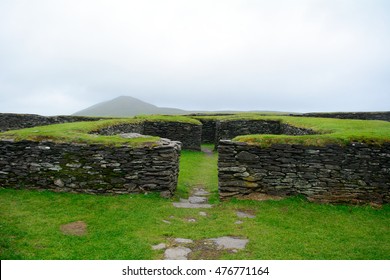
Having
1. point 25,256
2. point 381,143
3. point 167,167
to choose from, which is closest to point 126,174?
point 167,167

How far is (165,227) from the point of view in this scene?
914 cm

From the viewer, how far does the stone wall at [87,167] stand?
38.2 feet

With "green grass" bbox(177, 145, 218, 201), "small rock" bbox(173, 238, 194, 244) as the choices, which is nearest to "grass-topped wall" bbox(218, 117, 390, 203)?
"green grass" bbox(177, 145, 218, 201)

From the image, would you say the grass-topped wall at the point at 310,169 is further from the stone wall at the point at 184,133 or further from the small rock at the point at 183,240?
the stone wall at the point at 184,133

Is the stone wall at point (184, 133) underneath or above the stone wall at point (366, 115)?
underneath

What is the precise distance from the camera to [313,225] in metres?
9.65

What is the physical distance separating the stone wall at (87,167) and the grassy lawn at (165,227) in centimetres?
40

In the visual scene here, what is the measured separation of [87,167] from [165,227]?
14.0 feet

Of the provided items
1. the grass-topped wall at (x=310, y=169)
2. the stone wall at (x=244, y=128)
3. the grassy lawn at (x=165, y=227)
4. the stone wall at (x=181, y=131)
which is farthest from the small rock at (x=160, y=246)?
the stone wall at (x=244, y=128)

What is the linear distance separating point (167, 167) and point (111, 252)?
455 cm

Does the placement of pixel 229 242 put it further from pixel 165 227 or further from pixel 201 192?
pixel 201 192

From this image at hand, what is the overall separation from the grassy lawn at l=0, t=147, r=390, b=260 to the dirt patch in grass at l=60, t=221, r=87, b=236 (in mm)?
130

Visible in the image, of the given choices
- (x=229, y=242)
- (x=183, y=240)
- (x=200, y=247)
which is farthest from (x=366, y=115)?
(x=200, y=247)

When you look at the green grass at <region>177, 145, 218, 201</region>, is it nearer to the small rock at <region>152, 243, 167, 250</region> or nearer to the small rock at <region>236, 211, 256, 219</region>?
the small rock at <region>236, 211, 256, 219</region>
